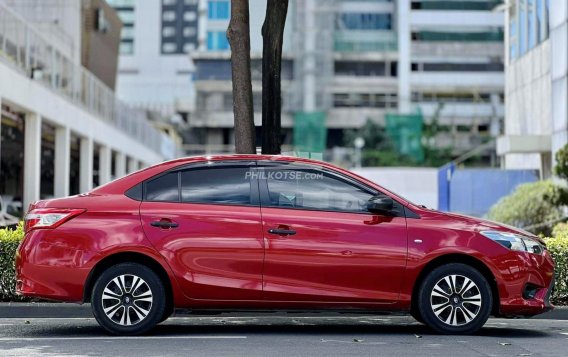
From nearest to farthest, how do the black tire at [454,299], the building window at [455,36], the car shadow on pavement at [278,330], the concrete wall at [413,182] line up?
the black tire at [454,299]
the car shadow on pavement at [278,330]
the concrete wall at [413,182]
the building window at [455,36]

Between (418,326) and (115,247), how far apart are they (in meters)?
3.31

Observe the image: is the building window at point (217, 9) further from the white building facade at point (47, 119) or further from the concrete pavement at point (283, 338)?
the concrete pavement at point (283, 338)

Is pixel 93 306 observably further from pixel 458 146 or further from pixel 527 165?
pixel 458 146

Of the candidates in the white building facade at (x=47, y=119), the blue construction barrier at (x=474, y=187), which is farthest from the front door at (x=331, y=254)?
the blue construction barrier at (x=474, y=187)

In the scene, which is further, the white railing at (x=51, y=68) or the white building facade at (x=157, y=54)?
the white building facade at (x=157, y=54)

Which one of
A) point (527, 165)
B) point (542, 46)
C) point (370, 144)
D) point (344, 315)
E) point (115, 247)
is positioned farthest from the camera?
point (370, 144)

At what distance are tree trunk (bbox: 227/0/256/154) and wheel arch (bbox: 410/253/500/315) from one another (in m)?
5.10

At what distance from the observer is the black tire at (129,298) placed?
10.7m

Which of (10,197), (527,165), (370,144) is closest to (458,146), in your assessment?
(370,144)

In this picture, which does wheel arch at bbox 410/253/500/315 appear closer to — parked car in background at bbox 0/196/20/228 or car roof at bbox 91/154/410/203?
car roof at bbox 91/154/410/203

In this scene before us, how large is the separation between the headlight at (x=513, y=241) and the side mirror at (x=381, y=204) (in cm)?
91

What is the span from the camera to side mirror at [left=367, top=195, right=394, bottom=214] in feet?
35.3

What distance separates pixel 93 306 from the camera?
10695 mm

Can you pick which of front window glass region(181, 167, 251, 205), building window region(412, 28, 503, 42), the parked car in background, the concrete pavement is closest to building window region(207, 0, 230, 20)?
building window region(412, 28, 503, 42)
